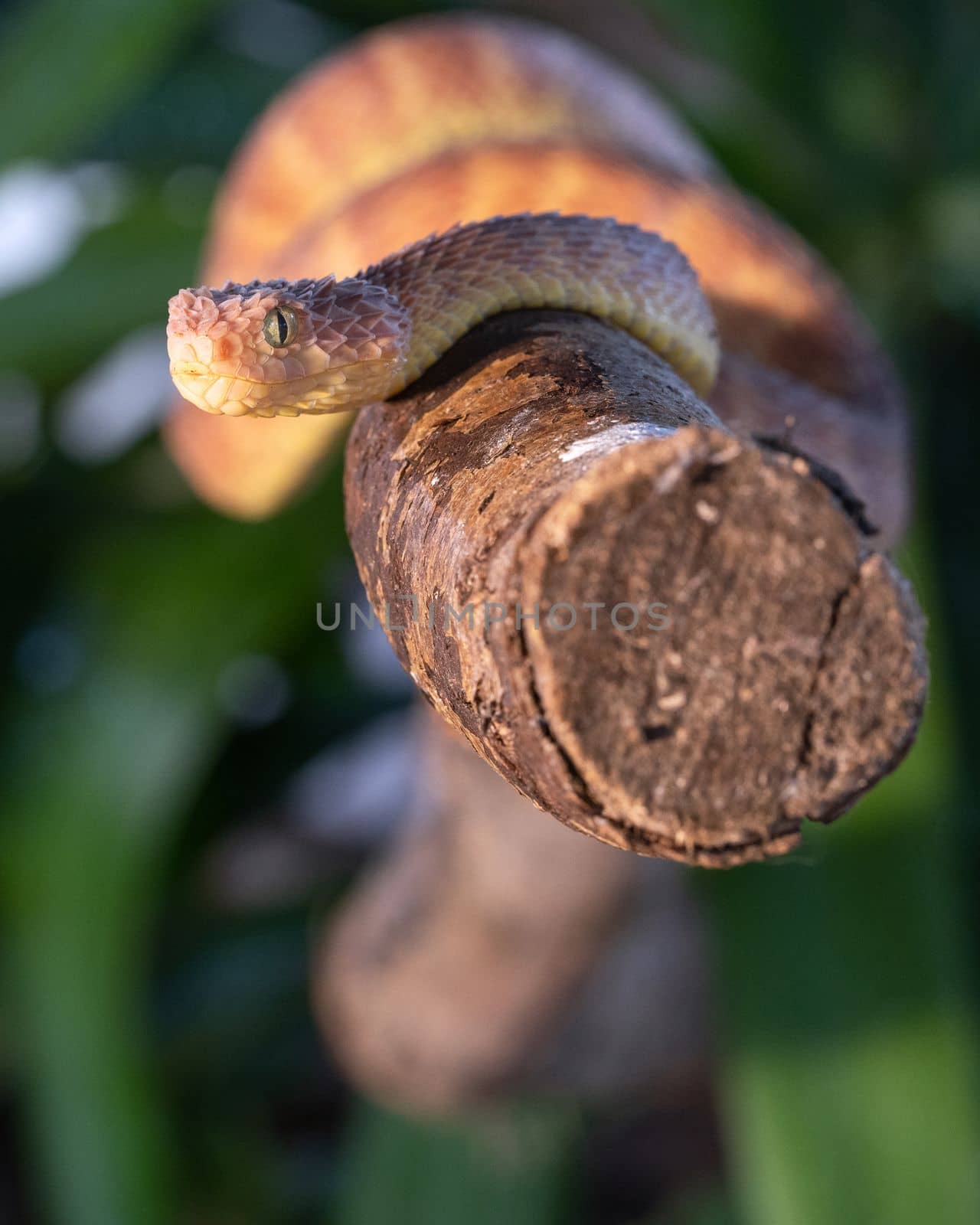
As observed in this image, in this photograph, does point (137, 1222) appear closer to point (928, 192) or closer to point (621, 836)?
point (621, 836)

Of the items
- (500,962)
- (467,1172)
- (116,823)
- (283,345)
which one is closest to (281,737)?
(116,823)

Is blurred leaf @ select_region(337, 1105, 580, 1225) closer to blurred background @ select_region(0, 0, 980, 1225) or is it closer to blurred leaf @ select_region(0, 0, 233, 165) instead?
blurred background @ select_region(0, 0, 980, 1225)

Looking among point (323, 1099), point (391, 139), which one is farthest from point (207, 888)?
point (391, 139)

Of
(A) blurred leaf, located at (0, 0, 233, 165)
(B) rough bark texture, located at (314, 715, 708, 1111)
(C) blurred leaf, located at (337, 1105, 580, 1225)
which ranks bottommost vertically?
(C) blurred leaf, located at (337, 1105, 580, 1225)

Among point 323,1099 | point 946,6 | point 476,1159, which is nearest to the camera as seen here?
point 476,1159

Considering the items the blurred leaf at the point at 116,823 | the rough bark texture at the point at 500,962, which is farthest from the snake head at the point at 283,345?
the blurred leaf at the point at 116,823

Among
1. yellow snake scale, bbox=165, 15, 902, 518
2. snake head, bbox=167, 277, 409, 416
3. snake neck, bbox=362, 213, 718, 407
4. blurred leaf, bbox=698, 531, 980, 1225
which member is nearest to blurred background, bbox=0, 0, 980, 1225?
blurred leaf, bbox=698, 531, 980, 1225

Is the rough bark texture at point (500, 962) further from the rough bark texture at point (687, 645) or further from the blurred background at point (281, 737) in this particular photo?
the rough bark texture at point (687, 645)
